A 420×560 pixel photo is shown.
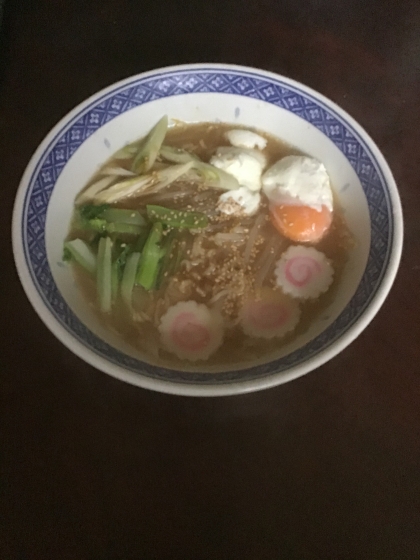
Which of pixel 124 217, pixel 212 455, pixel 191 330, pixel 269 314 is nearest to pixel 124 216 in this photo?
pixel 124 217

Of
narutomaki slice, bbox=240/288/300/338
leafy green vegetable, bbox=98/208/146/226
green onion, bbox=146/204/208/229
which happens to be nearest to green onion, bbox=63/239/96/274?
leafy green vegetable, bbox=98/208/146/226

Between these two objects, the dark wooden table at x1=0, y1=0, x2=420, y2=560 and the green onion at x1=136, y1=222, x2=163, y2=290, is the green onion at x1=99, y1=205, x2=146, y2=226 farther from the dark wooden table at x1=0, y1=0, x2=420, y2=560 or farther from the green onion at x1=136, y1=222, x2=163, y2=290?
the dark wooden table at x1=0, y1=0, x2=420, y2=560

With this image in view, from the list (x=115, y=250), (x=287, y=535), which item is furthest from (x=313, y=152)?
(x=287, y=535)

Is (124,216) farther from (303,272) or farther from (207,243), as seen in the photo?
(303,272)

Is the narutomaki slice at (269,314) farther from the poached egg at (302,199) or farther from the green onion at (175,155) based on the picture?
the green onion at (175,155)

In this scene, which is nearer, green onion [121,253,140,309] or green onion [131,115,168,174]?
green onion [121,253,140,309]

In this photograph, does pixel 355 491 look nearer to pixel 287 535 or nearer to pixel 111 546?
pixel 287 535

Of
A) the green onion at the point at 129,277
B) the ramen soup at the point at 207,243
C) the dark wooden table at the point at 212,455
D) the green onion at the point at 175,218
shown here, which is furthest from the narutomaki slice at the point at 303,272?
the green onion at the point at 129,277
